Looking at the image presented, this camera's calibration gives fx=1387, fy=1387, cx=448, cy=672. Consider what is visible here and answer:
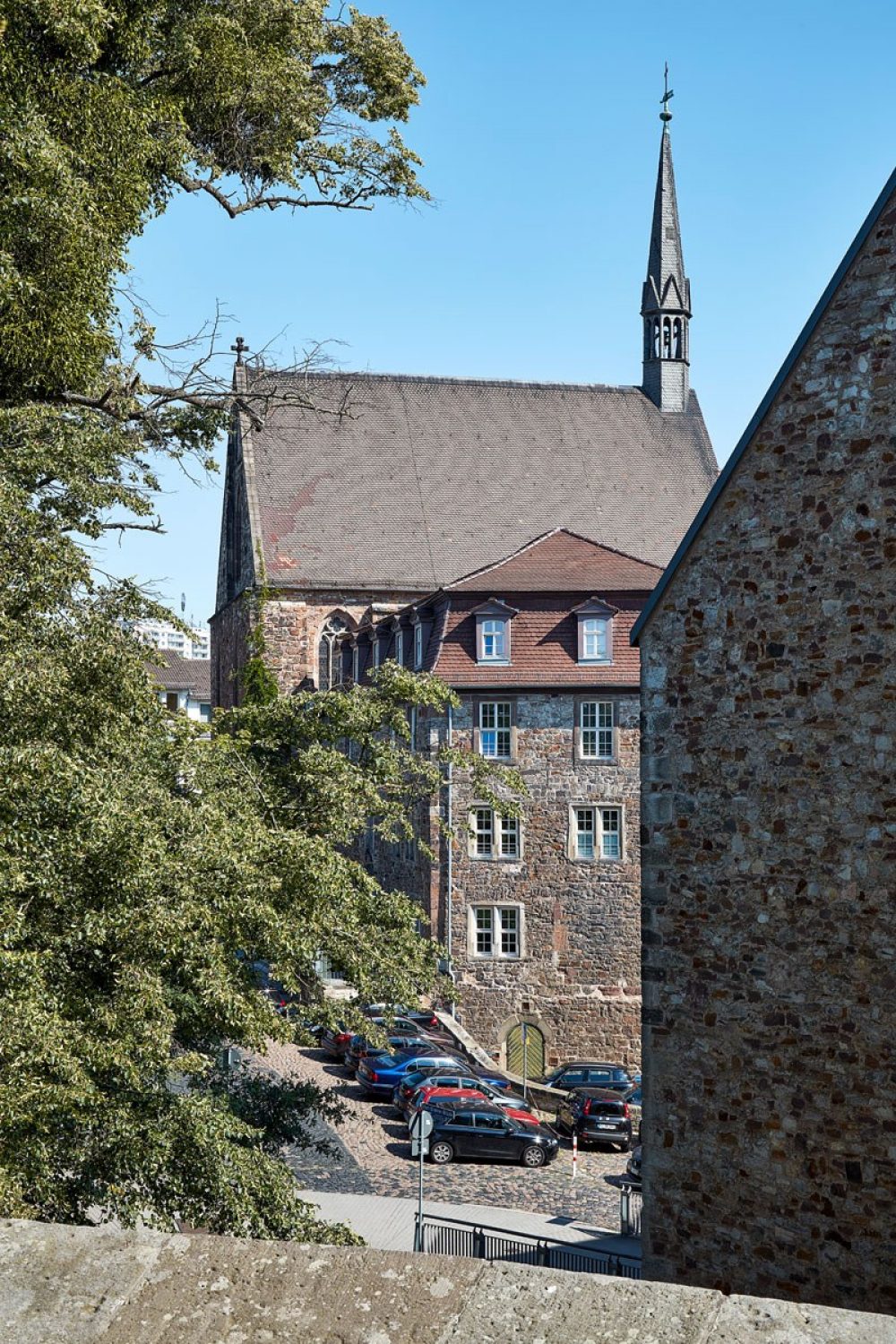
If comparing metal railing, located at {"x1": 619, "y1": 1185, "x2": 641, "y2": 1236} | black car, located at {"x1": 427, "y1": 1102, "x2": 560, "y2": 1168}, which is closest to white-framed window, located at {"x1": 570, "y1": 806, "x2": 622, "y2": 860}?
black car, located at {"x1": 427, "y1": 1102, "x2": 560, "y2": 1168}

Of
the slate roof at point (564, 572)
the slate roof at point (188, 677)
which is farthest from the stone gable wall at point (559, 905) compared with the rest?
the slate roof at point (188, 677)

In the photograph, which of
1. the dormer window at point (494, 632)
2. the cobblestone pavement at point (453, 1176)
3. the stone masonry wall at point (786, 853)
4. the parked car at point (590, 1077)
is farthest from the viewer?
the dormer window at point (494, 632)

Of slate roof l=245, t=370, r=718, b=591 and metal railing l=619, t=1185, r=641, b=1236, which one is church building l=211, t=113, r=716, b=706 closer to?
slate roof l=245, t=370, r=718, b=591

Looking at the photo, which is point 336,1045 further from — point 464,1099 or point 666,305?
point 666,305

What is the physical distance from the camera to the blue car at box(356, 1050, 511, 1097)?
31.0 meters

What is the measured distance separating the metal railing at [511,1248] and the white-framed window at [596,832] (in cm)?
1724

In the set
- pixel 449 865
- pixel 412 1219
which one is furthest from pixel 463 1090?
pixel 449 865

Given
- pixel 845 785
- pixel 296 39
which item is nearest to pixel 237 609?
pixel 296 39

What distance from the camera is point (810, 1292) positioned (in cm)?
880

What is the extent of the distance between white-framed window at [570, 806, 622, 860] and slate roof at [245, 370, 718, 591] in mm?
13773

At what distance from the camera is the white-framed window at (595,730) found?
3703 centimetres

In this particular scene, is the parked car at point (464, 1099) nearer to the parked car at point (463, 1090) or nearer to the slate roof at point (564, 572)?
the parked car at point (463, 1090)

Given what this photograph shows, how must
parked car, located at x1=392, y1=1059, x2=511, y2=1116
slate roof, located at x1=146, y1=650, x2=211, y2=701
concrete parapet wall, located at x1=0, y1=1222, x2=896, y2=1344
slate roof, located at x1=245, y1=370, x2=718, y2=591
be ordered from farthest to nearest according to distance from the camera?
slate roof, located at x1=146, y1=650, x2=211, y2=701
slate roof, located at x1=245, y1=370, x2=718, y2=591
parked car, located at x1=392, y1=1059, x2=511, y2=1116
concrete parapet wall, located at x1=0, y1=1222, x2=896, y2=1344

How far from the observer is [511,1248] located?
60.8ft
